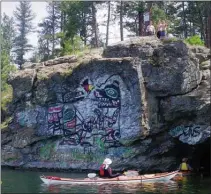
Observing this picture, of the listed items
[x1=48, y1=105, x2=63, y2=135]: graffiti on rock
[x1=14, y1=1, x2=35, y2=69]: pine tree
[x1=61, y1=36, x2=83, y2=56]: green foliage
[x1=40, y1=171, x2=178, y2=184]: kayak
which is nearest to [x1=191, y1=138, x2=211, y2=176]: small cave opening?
[x1=40, y1=171, x2=178, y2=184]: kayak

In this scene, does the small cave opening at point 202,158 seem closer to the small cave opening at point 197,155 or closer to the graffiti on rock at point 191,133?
the small cave opening at point 197,155

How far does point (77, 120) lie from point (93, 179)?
595cm

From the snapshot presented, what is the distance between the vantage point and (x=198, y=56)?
24.2m

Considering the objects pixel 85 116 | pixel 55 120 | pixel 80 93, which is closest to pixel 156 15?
pixel 80 93

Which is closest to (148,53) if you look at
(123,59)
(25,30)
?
(123,59)

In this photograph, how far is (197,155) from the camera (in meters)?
25.1

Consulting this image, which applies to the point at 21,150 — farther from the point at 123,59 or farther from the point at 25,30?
the point at 25,30

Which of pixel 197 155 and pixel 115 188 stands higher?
pixel 197 155

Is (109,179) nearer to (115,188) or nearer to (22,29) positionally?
(115,188)

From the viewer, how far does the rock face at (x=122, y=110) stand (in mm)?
22203

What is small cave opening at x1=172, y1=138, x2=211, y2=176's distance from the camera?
76.9 feet

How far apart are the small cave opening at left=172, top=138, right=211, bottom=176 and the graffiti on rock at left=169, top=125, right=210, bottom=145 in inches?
22.3

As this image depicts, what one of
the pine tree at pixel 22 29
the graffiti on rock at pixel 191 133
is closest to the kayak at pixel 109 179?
the graffiti on rock at pixel 191 133

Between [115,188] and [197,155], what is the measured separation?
942 centimetres
